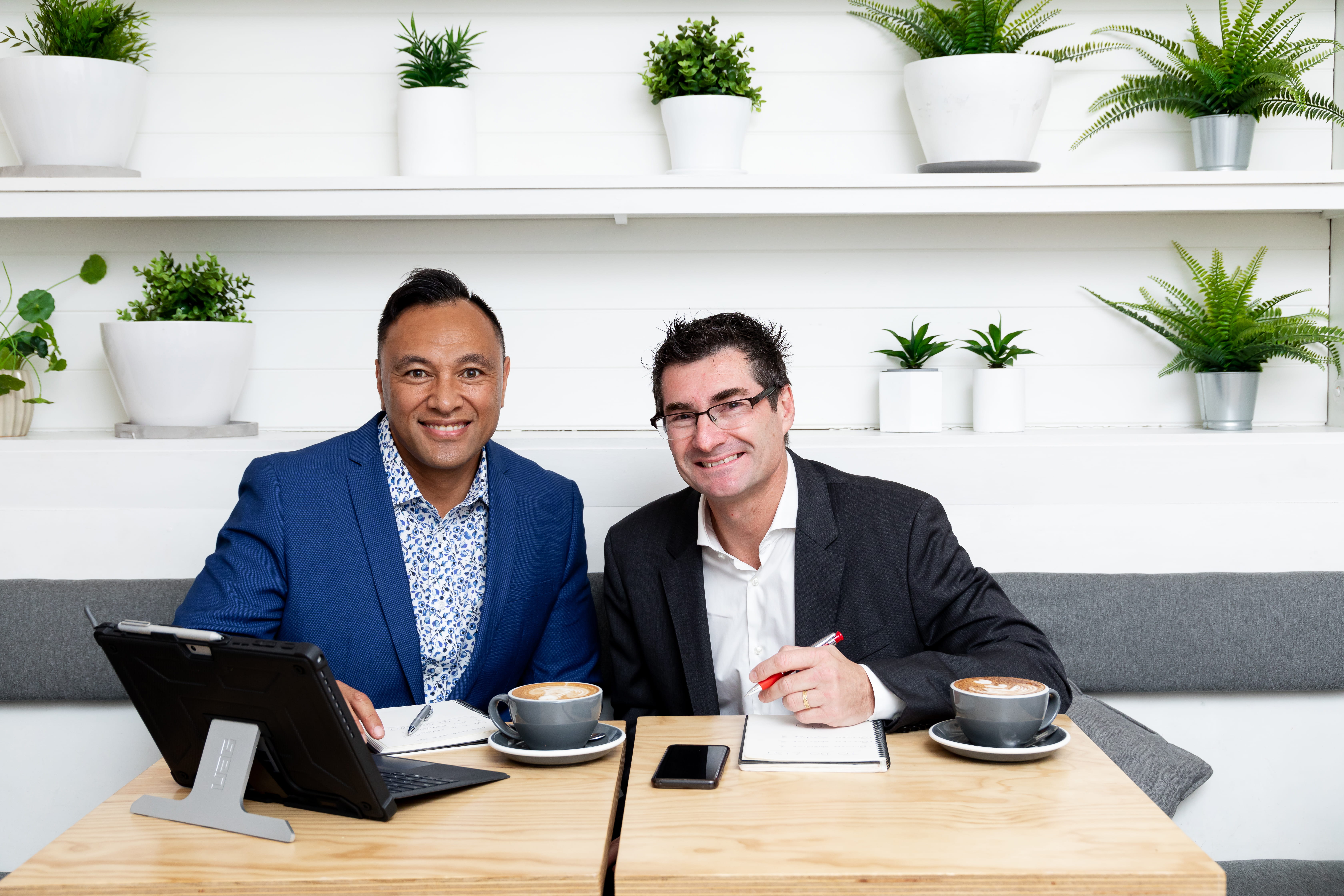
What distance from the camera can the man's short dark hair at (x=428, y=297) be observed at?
1.86m

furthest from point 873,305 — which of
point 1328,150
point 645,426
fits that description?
point 1328,150

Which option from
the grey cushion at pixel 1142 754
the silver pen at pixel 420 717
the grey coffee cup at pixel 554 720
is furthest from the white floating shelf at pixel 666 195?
the grey coffee cup at pixel 554 720

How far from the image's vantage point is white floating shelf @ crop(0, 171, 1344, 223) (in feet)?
7.20

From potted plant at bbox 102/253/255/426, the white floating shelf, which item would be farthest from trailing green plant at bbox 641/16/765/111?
potted plant at bbox 102/253/255/426

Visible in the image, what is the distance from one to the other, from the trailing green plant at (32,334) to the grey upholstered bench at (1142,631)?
0.50 metres

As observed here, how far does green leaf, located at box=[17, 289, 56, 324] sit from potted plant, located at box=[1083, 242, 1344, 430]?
235cm

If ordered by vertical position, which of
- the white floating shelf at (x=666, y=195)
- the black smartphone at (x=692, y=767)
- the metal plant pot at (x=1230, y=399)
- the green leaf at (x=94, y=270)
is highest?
the white floating shelf at (x=666, y=195)

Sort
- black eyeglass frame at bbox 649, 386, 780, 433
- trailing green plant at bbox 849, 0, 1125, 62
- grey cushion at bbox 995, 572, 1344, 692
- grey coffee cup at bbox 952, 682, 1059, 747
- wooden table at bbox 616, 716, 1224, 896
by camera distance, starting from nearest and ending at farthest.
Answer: wooden table at bbox 616, 716, 1224, 896 → grey coffee cup at bbox 952, 682, 1059, 747 → black eyeglass frame at bbox 649, 386, 780, 433 → grey cushion at bbox 995, 572, 1344, 692 → trailing green plant at bbox 849, 0, 1125, 62

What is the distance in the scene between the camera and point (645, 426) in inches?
101

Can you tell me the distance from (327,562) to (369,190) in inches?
33.3

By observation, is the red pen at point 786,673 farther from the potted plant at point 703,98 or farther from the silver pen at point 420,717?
the potted plant at point 703,98

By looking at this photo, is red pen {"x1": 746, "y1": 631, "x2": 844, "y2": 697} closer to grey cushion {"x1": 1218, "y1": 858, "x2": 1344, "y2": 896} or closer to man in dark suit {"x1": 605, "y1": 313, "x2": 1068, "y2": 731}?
man in dark suit {"x1": 605, "y1": 313, "x2": 1068, "y2": 731}

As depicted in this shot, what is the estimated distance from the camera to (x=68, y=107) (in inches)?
87.0

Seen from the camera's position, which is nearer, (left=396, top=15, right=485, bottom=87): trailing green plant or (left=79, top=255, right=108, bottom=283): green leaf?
(left=396, top=15, right=485, bottom=87): trailing green plant
